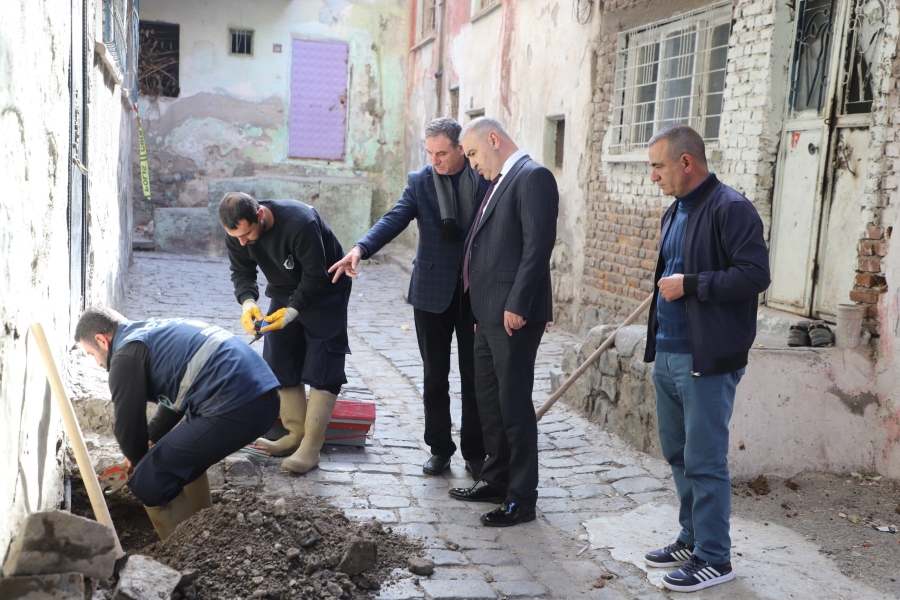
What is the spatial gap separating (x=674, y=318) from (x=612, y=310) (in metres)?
5.03

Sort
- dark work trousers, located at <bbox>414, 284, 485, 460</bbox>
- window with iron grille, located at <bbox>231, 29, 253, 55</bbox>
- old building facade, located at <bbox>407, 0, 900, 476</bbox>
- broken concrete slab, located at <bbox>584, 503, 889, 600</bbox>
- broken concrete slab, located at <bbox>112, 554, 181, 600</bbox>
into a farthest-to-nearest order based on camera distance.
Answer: window with iron grille, located at <bbox>231, 29, 253, 55</bbox> < old building facade, located at <bbox>407, 0, 900, 476</bbox> < dark work trousers, located at <bbox>414, 284, 485, 460</bbox> < broken concrete slab, located at <bbox>584, 503, 889, 600</bbox> < broken concrete slab, located at <bbox>112, 554, 181, 600</bbox>

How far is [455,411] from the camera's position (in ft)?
20.9

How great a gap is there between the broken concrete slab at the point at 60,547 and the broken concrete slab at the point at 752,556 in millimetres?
2217

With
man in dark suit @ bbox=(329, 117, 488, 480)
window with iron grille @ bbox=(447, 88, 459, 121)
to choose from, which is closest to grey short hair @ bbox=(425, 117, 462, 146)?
man in dark suit @ bbox=(329, 117, 488, 480)

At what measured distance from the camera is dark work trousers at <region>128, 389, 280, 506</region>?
147 inches

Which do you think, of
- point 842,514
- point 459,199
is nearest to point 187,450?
point 459,199

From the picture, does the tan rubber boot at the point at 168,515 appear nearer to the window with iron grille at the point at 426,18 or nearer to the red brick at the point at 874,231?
the red brick at the point at 874,231

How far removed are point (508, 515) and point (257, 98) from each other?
44.2 ft

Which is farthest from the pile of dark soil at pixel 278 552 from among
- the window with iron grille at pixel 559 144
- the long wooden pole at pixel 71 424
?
the window with iron grille at pixel 559 144

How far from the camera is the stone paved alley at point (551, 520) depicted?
141 inches

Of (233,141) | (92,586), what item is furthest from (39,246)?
(233,141)

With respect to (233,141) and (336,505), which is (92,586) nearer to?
(336,505)

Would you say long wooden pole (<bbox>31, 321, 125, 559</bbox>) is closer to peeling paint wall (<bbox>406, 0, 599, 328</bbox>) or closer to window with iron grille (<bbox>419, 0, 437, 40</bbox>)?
peeling paint wall (<bbox>406, 0, 599, 328</bbox>)

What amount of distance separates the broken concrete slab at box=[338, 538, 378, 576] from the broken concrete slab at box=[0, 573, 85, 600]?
1.05m
